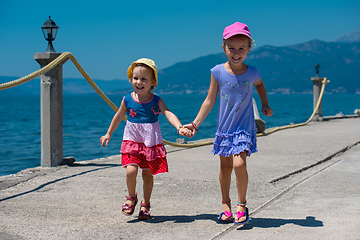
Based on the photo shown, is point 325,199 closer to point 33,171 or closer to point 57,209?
point 57,209

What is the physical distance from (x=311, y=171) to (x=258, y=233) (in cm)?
275

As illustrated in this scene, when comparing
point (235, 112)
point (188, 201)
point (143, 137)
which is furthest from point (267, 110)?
point (188, 201)

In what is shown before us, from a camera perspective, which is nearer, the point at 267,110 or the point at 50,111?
the point at 267,110

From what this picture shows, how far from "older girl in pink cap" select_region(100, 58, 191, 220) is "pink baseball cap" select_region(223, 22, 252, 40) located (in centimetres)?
70

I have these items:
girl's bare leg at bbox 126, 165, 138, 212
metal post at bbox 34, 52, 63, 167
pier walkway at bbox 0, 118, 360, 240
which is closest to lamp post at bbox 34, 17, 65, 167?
metal post at bbox 34, 52, 63, 167

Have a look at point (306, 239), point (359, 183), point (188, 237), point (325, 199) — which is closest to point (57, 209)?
point (188, 237)

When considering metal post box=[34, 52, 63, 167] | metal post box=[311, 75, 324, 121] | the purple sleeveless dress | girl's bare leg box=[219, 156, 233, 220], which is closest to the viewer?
the purple sleeveless dress

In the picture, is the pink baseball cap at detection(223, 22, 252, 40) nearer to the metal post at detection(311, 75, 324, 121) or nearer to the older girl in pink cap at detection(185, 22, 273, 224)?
the older girl in pink cap at detection(185, 22, 273, 224)

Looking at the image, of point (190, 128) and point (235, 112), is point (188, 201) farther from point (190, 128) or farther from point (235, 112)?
point (235, 112)

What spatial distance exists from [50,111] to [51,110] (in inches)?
0.8

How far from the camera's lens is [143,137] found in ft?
11.7

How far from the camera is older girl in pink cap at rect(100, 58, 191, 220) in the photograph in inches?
138

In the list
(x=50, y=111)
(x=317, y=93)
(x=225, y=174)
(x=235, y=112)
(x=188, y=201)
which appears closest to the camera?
(x=235, y=112)

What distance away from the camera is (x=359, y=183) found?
15.6ft
